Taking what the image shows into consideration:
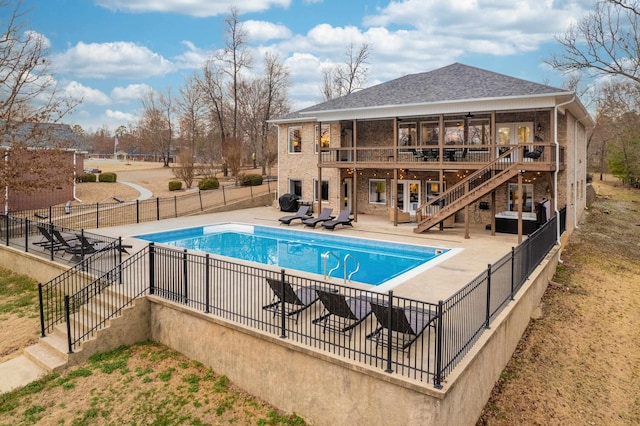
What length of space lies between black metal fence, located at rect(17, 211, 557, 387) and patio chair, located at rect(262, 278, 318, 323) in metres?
0.02

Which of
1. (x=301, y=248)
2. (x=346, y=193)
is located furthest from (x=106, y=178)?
(x=301, y=248)

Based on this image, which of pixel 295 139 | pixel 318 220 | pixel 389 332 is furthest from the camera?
pixel 295 139

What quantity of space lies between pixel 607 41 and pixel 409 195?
1239 cm

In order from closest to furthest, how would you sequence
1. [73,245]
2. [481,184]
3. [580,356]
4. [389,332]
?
[389,332], [580,356], [73,245], [481,184]

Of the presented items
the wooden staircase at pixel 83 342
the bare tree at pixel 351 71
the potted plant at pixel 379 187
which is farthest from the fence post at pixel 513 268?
the bare tree at pixel 351 71

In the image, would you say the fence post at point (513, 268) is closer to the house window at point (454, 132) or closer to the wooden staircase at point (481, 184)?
the wooden staircase at point (481, 184)

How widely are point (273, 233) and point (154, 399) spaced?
1304 centimetres

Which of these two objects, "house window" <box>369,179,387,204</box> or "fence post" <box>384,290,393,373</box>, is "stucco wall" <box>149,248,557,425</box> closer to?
"fence post" <box>384,290,393,373</box>

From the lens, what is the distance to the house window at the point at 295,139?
88.6ft

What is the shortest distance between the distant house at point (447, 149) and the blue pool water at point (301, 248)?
11.0 feet

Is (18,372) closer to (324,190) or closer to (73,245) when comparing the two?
(73,245)

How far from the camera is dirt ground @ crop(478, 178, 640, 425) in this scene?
796cm

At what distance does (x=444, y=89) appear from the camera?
2098cm

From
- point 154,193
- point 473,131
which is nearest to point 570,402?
point 473,131
